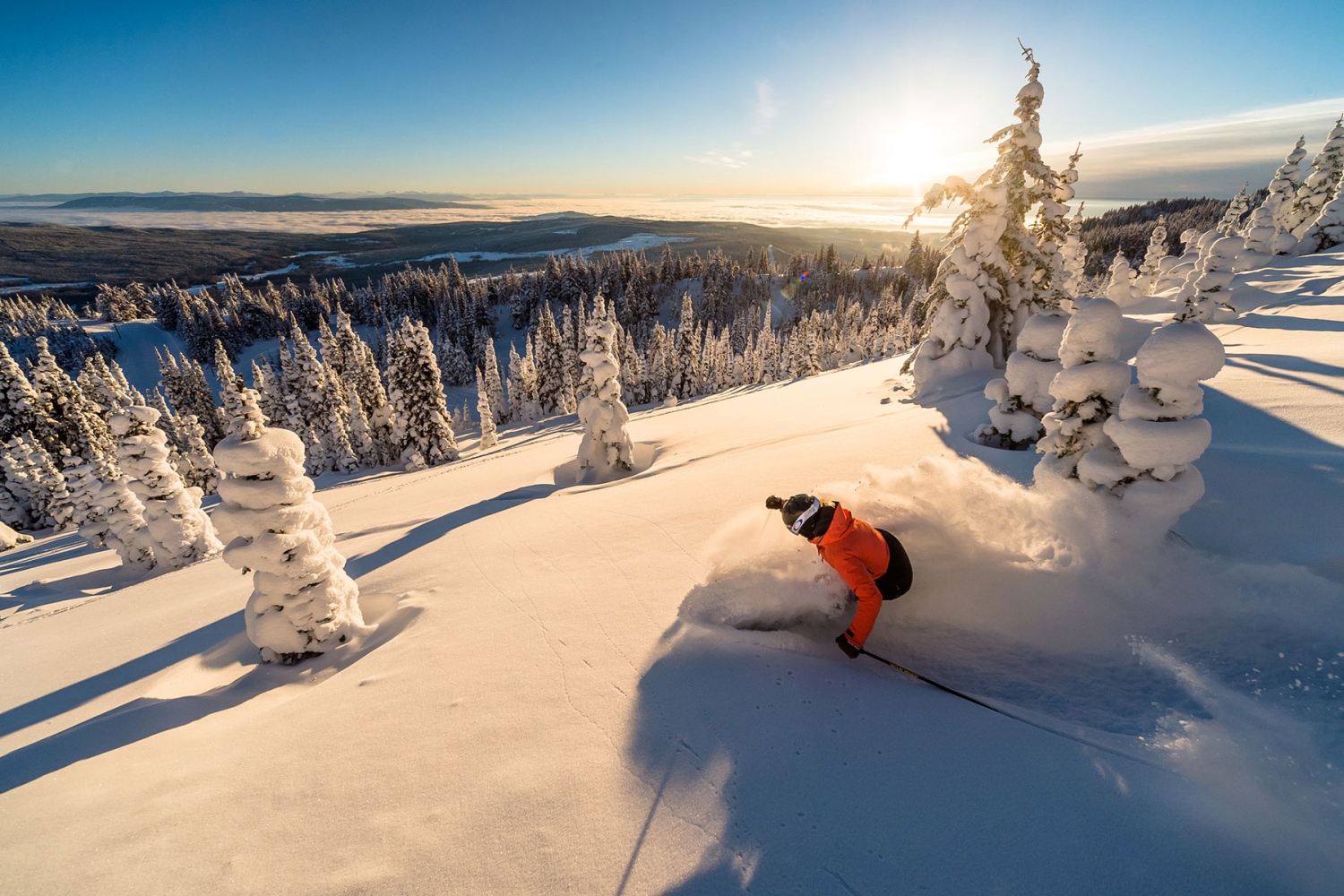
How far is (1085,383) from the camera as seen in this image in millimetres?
6016

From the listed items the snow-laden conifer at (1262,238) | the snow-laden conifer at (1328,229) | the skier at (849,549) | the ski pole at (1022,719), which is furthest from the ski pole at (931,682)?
the snow-laden conifer at (1328,229)

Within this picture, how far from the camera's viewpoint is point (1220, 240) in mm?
20016

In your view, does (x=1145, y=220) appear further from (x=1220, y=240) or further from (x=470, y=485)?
(x=470, y=485)

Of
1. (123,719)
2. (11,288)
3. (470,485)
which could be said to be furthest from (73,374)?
(123,719)

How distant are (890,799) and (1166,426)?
487 centimetres

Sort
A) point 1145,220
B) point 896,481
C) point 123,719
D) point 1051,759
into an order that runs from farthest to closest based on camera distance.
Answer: point 1145,220
point 896,481
point 123,719
point 1051,759

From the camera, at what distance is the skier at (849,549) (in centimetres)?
442

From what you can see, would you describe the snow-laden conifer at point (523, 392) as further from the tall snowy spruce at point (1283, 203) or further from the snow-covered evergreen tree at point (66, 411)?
the tall snowy spruce at point (1283, 203)

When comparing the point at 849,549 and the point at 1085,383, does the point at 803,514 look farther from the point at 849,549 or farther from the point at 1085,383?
the point at 1085,383

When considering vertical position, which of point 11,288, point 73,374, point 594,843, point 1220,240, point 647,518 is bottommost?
point 73,374

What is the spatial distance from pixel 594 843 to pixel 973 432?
10.3 meters

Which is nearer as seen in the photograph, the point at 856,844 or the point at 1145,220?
the point at 856,844

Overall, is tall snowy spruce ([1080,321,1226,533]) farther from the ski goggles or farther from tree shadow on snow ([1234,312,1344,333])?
tree shadow on snow ([1234,312,1344,333])

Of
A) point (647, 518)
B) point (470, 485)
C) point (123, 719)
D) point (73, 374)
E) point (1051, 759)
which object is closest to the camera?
point (1051, 759)
